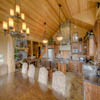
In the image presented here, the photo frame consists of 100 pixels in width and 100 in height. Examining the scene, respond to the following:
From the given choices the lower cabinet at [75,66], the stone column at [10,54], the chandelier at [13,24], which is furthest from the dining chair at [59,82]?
the lower cabinet at [75,66]

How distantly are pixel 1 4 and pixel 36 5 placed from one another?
158cm

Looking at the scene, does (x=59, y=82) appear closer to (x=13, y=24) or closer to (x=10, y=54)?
(x=13, y=24)

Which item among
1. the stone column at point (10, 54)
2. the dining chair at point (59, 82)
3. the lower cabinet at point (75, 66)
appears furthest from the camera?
the lower cabinet at point (75, 66)

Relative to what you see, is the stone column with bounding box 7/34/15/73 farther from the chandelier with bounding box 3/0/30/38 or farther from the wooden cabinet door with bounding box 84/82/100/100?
the wooden cabinet door with bounding box 84/82/100/100

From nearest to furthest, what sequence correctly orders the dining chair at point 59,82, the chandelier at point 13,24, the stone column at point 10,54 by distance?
the dining chair at point 59,82, the chandelier at point 13,24, the stone column at point 10,54

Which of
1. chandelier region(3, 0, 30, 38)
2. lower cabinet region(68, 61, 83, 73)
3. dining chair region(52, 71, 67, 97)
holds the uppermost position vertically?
chandelier region(3, 0, 30, 38)

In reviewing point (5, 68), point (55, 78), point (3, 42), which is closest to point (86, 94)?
point (55, 78)

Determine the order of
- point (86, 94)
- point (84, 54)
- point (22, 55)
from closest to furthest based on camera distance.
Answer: point (86, 94) → point (84, 54) → point (22, 55)

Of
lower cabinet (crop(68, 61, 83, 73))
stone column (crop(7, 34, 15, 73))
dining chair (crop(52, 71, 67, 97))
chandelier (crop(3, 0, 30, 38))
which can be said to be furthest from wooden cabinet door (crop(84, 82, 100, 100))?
stone column (crop(7, 34, 15, 73))

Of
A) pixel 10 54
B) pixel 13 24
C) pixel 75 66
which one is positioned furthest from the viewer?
pixel 75 66

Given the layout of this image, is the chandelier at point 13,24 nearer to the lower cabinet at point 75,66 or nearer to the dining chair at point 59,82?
the dining chair at point 59,82

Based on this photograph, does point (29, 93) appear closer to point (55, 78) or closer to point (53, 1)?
point (55, 78)

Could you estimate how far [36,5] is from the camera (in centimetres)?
354

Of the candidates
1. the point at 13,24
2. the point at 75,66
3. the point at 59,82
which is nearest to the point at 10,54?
the point at 13,24
